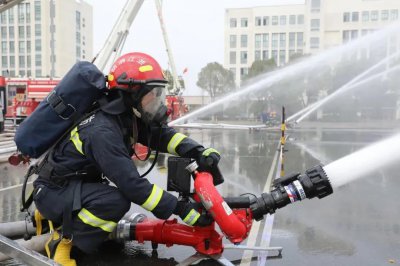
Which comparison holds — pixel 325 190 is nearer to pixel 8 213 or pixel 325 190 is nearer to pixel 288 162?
pixel 8 213

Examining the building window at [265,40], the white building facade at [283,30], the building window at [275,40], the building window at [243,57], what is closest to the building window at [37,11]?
the white building facade at [283,30]

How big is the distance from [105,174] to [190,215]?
2.33 ft

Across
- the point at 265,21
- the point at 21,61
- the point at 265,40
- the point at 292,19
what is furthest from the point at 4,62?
the point at 292,19

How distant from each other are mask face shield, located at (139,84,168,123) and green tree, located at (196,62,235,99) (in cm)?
5223

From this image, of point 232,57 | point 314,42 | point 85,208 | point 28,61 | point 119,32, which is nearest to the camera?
point 85,208

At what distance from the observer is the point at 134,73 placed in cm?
321

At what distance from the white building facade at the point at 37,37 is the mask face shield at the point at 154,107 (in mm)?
77791

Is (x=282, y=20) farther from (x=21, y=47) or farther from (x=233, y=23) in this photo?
(x=21, y=47)

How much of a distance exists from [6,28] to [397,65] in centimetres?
7613

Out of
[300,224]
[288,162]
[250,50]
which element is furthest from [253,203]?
[250,50]

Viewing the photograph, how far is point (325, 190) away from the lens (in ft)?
10.4

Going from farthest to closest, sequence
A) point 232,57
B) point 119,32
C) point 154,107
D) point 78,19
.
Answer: point 78,19, point 232,57, point 119,32, point 154,107

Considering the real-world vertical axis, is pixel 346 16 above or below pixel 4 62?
above

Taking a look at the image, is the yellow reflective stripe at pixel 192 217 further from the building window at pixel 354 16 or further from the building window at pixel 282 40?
the building window at pixel 282 40
